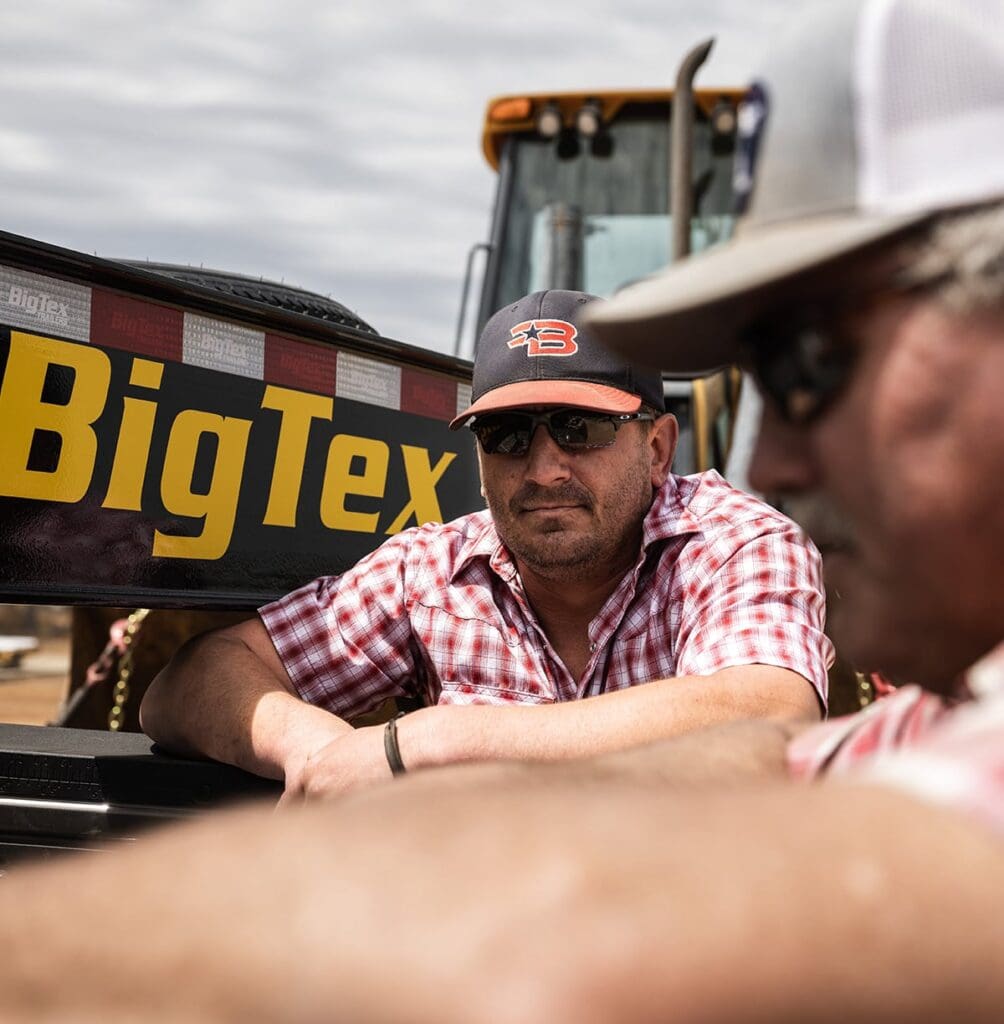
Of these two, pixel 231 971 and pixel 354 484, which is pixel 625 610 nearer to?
pixel 354 484

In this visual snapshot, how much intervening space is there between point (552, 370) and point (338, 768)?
0.96 meters

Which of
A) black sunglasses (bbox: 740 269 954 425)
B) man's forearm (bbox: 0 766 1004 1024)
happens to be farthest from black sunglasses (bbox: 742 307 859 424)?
man's forearm (bbox: 0 766 1004 1024)

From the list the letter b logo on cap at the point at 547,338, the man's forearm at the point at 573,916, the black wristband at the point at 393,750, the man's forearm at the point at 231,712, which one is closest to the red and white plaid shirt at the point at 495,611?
the man's forearm at the point at 231,712

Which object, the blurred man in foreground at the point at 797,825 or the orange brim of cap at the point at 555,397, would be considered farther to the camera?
the orange brim of cap at the point at 555,397

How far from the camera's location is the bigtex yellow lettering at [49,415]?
229cm

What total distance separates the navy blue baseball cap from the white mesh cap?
1.93 m

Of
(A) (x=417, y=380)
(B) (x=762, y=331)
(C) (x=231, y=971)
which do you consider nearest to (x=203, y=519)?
(A) (x=417, y=380)

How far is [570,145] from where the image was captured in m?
6.44

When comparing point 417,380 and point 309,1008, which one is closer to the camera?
point 309,1008

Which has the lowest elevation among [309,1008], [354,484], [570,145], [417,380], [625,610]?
[309,1008]

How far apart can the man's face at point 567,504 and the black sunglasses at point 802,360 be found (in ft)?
6.35

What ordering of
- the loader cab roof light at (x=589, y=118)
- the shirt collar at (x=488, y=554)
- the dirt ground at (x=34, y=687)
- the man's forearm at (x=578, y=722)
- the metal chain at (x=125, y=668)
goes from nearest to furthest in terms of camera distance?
1. the man's forearm at (x=578, y=722)
2. the shirt collar at (x=488, y=554)
3. the metal chain at (x=125, y=668)
4. the loader cab roof light at (x=589, y=118)
5. the dirt ground at (x=34, y=687)

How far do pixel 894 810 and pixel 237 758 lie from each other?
212cm

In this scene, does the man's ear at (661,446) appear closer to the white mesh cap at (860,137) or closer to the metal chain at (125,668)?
the white mesh cap at (860,137)
